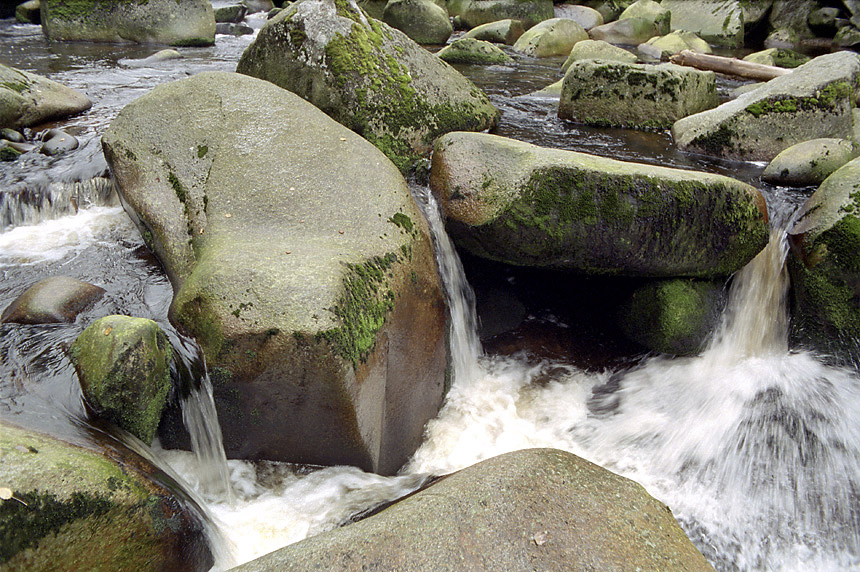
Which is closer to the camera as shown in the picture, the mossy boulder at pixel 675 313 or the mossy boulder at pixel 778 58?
the mossy boulder at pixel 675 313

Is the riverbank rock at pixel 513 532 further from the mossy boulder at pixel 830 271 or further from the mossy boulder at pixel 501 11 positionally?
the mossy boulder at pixel 501 11

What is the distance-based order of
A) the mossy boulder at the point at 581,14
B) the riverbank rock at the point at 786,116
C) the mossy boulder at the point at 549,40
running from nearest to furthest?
the riverbank rock at the point at 786,116 → the mossy boulder at the point at 549,40 → the mossy boulder at the point at 581,14

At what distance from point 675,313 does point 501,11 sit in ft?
53.8

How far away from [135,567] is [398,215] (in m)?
2.34

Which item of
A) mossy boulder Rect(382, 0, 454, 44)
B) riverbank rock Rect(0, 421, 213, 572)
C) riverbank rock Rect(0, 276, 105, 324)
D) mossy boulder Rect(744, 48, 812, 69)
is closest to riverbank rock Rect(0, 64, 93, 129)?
riverbank rock Rect(0, 276, 105, 324)

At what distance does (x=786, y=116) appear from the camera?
242 inches

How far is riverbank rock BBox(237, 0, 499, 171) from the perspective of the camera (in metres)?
5.11

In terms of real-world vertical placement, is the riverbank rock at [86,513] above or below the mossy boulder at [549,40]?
below

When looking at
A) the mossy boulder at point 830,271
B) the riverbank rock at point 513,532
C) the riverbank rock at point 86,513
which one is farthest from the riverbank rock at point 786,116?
the riverbank rock at point 86,513

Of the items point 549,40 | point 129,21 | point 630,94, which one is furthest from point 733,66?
point 129,21

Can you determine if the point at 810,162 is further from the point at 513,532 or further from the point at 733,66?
the point at 733,66

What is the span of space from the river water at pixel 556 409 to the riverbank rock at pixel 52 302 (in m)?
0.07

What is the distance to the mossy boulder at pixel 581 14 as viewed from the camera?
19.5 metres

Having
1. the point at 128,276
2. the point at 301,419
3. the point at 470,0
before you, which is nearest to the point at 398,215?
the point at 301,419
